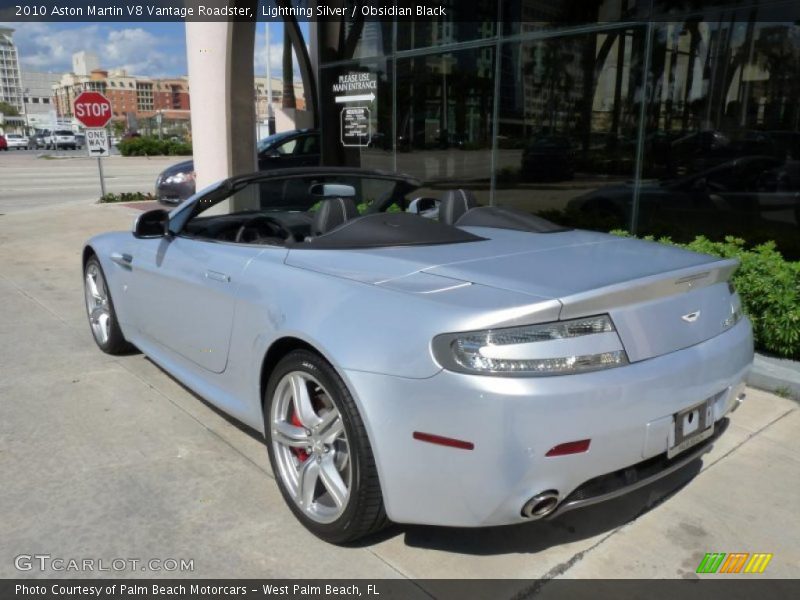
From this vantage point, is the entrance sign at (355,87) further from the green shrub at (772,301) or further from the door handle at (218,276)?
the door handle at (218,276)

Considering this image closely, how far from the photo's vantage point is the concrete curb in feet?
13.4

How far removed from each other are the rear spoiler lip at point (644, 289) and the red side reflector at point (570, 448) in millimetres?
391

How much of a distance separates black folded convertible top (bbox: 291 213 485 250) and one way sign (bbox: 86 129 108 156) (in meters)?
13.4

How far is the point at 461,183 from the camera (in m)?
9.22

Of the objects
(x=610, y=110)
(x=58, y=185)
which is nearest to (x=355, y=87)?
(x=610, y=110)

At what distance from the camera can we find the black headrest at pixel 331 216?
3145mm

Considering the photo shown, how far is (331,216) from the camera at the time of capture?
3.16 meters

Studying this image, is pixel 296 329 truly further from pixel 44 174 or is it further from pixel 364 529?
pixel 44 174

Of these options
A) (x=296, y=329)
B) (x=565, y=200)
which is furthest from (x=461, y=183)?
(x=296, y=329)

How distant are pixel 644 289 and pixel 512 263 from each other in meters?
0.50

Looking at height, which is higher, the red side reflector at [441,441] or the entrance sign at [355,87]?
the entrance sign at [355,87]

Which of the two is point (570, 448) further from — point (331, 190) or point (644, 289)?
point (331, 190)

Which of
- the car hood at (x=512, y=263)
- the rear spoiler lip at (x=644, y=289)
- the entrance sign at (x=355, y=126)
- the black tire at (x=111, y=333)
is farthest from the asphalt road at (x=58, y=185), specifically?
the rear spoiler lip at (x=644, y=289)

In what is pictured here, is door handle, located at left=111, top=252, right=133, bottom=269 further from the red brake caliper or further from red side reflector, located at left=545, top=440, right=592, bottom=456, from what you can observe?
red side reflector, located at left=545, top=440, right=592, bottom=456
